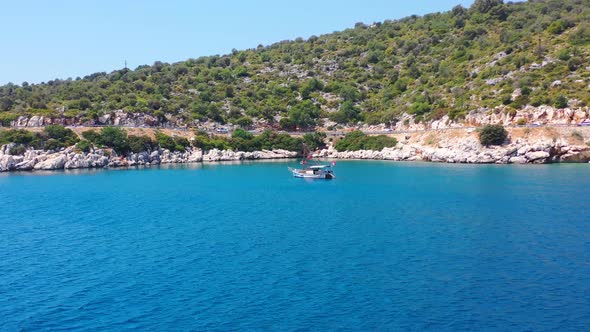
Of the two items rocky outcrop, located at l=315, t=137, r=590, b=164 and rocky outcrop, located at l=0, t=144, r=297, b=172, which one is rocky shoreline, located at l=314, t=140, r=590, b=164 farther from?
rocky outcrop, located at l=0, t=144, r=297, b=172

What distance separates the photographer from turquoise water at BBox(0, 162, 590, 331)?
20391mm

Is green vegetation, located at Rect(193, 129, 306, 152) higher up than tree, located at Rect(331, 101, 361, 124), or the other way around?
tree, located at Rect(331, 101, 361, 124)

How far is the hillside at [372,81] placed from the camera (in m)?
87.8

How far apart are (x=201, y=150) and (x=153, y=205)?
4808 centimetres

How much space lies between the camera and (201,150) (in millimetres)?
93625

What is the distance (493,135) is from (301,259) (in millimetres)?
55626

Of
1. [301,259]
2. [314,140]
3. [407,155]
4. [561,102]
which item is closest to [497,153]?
[561,102]

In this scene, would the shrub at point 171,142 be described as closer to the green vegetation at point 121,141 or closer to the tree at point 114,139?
the green vegetation at point 121,141

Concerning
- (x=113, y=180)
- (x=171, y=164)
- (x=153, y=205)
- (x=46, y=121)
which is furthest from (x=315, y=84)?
(x=153, y=205)

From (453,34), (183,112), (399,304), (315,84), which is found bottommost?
(399,304)

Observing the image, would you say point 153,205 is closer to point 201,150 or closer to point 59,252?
point 59,252

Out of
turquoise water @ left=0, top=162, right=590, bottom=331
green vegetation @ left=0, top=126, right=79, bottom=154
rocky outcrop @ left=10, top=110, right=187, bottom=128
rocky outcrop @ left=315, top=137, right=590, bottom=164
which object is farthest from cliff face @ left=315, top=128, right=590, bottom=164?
green vegetation @ left=0, top=126, right=79, bottom=154

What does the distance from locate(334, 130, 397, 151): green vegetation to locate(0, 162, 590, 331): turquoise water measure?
38917 millimetres

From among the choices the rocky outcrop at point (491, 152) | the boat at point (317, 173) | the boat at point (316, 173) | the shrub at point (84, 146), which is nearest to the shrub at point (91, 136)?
the shrub at point (84, 146)
